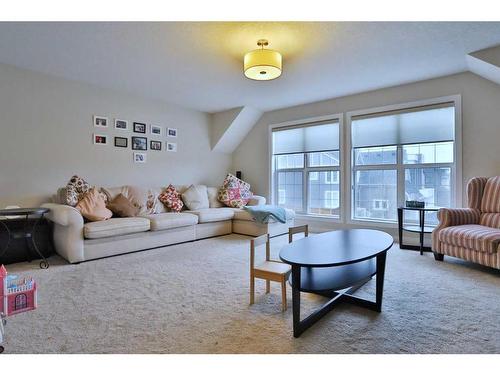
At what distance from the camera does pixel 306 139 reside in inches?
202

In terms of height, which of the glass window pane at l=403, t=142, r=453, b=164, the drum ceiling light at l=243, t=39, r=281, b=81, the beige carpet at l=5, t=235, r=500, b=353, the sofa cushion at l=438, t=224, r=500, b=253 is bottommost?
the beige carpet at l=5, t=235, r=500, b=353

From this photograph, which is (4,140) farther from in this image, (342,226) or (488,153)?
(488,153)

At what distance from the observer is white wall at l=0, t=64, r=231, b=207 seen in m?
3.44

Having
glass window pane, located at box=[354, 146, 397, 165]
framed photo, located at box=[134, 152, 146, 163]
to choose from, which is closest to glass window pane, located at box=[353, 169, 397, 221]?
glass window pane, located at box=[354, 146, 397, 165]

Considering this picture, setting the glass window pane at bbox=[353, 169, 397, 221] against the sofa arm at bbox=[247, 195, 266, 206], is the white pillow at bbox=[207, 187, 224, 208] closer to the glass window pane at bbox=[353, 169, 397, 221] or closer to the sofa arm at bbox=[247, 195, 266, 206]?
the sofa arm at bbox=[247, 195, 266, 206]

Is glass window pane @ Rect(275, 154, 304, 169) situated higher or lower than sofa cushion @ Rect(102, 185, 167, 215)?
higher

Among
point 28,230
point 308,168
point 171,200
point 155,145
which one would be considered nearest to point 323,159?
point 308,168

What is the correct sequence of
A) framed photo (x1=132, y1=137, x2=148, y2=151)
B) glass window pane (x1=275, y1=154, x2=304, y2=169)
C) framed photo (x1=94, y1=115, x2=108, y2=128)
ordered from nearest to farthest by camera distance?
framed photo (x1=94, y1=115, x2=108, y2=128), framed photo (x1=132, y1=137, x2=148, y2=151), glass window pane (x1=275, y1=154, x2=304, y2=169)

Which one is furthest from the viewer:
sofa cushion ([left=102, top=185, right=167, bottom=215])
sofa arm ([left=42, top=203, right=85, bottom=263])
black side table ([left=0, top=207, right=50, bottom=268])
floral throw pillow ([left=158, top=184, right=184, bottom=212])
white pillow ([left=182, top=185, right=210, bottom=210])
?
white pillow ([left=182, top=185, right=210, bottom=210])

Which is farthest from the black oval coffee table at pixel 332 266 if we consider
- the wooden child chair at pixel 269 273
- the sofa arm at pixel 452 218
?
the sofa arm at pixel 452 218

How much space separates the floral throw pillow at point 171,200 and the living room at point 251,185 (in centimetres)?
5

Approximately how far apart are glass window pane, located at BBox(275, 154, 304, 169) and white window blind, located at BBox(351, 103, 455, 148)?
3.49 ft

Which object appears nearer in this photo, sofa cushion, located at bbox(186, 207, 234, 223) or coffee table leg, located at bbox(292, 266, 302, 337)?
coffee table leg, located at bbox(292, 266, 302, 337)
